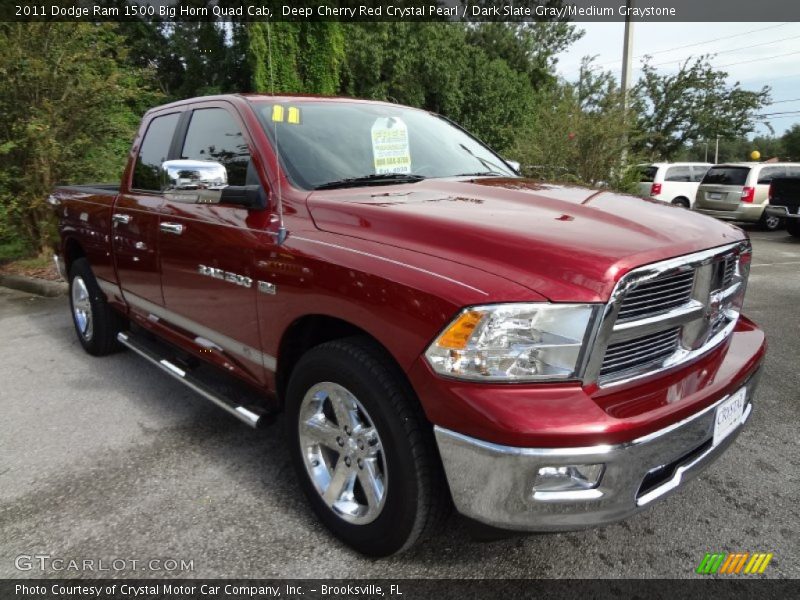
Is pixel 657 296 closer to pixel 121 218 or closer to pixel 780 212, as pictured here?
pixel 121 218

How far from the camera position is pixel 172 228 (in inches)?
124

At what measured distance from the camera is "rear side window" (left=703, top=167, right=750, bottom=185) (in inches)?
548

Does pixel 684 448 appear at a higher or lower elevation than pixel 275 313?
lower

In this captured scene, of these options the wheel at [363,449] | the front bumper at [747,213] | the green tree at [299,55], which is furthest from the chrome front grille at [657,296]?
the green tree at [299,55]

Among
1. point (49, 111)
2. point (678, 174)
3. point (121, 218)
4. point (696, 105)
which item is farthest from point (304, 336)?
point (696, 105)

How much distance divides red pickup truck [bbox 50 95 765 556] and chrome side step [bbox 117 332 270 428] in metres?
0.02

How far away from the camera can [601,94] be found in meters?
10.3

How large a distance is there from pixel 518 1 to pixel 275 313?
3318cm

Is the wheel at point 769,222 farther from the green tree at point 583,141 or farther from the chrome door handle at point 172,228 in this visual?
the chrome door handle at point 172,228

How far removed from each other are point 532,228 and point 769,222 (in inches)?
558

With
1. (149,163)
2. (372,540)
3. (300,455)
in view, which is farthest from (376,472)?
(149,163)

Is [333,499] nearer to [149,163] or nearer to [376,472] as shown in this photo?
[376,472]

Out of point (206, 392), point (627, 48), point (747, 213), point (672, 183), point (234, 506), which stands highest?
point (627, 48)

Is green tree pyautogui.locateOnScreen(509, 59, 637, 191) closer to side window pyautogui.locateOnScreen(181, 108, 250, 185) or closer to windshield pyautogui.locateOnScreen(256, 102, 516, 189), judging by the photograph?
windshield pyautogui.locateOnScreen(256, 102, 516, 189)
